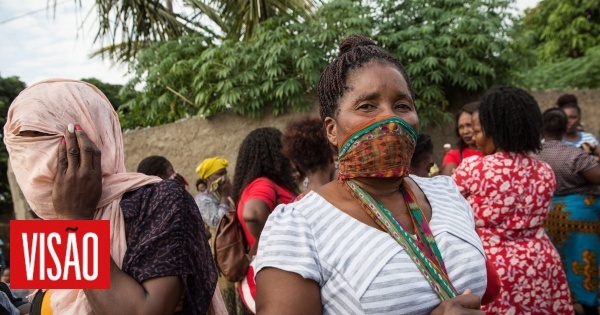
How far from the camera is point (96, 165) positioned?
5.40 feet

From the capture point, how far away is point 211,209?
4.97 meters

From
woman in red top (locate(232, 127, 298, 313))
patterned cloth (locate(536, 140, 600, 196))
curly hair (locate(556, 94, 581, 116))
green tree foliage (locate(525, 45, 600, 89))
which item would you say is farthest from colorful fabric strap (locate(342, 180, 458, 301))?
green tree foliage (locate(525, 45, 600, 89))

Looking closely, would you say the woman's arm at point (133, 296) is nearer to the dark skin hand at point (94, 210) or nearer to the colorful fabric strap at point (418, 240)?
the dark skin hand at point (94, 210)

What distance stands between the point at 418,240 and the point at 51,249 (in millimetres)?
1100

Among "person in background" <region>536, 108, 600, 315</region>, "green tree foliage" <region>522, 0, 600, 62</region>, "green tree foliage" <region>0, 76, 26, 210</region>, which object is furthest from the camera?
"green tree foliage" <region>522, 0, 600, 62</region>

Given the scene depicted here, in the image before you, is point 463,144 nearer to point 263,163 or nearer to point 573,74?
point 263,163

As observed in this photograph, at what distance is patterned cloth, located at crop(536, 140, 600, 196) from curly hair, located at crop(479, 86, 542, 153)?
1.00 m

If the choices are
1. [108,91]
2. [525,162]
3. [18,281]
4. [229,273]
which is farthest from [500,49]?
[108,91]

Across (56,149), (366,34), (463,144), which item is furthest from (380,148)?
(366,34)

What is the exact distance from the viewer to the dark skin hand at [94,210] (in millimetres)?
1505

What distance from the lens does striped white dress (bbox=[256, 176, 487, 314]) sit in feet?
4.41

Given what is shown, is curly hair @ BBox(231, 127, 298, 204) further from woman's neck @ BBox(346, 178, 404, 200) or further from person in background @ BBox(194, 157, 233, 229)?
woman's neck @ BBox(346, 178, 404, 200)

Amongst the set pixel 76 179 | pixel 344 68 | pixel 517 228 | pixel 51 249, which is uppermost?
pixel 344 68

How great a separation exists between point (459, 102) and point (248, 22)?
138 inches
